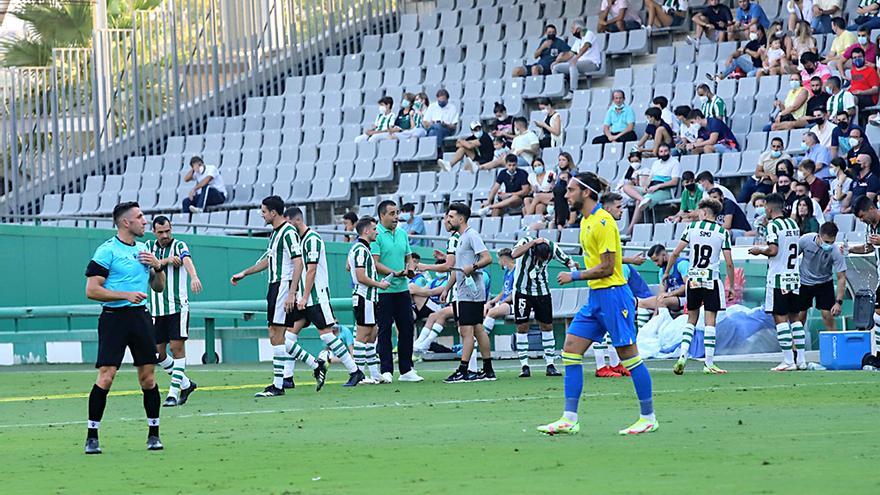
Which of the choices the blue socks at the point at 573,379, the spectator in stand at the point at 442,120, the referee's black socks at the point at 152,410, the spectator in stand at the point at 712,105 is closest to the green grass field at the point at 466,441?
the referee's black socks at the point at 152,410

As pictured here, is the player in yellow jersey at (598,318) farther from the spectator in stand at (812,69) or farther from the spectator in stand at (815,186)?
the spectator in stand at (812,69)

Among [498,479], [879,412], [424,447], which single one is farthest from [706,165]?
[498,479]

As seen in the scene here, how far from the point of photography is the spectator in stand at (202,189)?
33.6 metres

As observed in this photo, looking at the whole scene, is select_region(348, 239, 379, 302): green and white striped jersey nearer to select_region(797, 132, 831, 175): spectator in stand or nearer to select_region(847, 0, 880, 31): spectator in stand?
select_region(797, 132, 831, 175): spectator in stand

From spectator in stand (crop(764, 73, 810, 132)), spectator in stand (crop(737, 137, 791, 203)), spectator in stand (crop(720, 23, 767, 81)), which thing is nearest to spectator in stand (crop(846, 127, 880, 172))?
spectator in stand (crop(737, 137, 791, 203))

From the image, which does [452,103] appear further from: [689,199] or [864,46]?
[864,46]

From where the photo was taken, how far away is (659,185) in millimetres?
27438

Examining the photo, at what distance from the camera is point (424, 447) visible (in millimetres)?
11461

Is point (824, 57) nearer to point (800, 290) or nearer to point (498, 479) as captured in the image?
point (800, 290)

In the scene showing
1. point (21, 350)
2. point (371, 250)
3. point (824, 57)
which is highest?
point (824, 57)

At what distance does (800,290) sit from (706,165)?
791 centimetres

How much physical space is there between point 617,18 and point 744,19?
3.33 m

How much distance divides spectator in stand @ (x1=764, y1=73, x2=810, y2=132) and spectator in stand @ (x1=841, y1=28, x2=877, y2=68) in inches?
34.8

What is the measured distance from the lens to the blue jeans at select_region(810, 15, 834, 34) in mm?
30234
